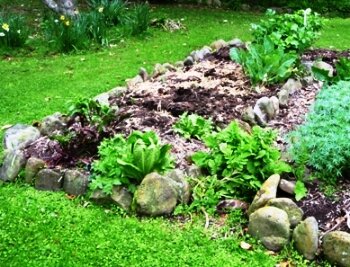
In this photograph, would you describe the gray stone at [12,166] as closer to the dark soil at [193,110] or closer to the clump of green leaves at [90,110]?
the dark soil at [193,110]

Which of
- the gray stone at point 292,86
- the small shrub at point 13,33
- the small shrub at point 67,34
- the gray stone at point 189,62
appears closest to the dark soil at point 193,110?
the gray stone at point 292,86

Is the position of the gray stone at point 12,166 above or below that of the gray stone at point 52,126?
below

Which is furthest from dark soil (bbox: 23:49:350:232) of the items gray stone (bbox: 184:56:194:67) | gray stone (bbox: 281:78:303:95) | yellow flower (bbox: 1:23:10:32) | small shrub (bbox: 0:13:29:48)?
small shrub (bbox: 0:13:29:48)

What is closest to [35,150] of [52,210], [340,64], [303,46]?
[52,210]

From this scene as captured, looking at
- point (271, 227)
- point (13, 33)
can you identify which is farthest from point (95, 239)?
point (13, 33)

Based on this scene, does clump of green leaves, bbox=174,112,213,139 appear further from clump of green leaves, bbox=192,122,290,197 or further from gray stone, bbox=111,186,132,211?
gray stone, bbox=111,186,132,211

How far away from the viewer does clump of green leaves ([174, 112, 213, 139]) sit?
4.85 metres

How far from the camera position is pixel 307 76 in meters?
6.24

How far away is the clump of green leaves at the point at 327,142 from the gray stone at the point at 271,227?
56cm

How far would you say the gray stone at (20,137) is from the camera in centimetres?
495

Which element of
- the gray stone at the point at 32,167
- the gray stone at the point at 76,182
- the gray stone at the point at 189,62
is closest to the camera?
the gray stone at the point at 76,182

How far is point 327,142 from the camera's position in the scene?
13.1ft

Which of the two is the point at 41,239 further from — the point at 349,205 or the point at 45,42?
the point at 45,42

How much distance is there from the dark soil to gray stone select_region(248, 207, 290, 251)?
27 cm
